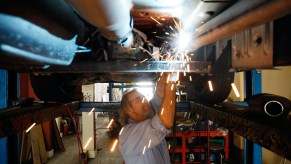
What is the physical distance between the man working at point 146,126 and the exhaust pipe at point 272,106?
78 centimetres

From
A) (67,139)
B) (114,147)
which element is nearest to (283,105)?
(114,147)

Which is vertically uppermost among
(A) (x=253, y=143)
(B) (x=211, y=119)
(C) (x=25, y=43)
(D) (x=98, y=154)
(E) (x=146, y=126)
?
(C) (x=25, y=43)

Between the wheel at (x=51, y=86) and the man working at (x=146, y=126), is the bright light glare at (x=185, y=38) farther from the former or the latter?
the wheel at (x=51, y=86)

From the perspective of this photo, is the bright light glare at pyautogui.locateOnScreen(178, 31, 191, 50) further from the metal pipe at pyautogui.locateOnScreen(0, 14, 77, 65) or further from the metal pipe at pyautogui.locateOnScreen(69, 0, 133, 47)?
the metal pipe at pyautogui.locateOnScreen(0, 14, 77, 65)

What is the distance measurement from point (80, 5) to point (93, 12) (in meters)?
0.05

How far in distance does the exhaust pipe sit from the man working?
78 cm

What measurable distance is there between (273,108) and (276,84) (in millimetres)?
3740

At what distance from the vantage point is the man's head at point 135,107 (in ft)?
7.97

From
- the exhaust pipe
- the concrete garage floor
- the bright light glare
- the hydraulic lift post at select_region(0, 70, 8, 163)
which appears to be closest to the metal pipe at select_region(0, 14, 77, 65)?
the bright light glare

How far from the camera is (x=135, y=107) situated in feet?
7.97

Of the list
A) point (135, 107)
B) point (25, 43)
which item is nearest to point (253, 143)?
point (135, 107)

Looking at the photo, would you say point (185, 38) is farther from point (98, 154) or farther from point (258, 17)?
point (98, 154)

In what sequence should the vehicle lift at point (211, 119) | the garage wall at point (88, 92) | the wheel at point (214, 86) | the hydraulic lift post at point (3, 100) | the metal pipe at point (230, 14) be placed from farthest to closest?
the garage wall at point (88, 92), the wheel at point (214, 86), the hydraulic lift post at point (3, 100), the vehicle lift at point (211, 119), the metal pipe at point (230, 14)

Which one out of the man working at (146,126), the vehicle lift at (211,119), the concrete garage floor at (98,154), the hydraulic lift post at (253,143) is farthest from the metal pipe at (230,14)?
the concrete garage floor at (98,154)
